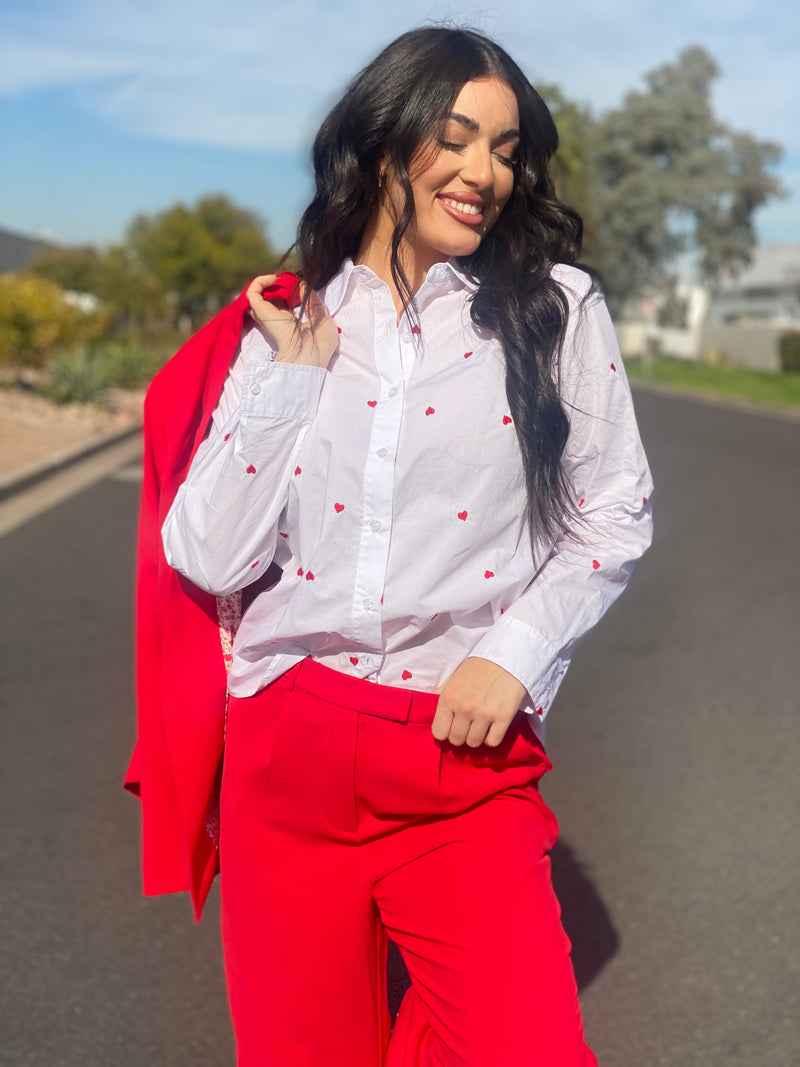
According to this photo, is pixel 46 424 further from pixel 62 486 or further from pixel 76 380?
pixel 62 486

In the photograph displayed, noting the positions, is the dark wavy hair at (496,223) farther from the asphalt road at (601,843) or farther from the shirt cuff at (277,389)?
the asphalt road at (601,843)

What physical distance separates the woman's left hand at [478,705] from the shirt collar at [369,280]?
1.93ft

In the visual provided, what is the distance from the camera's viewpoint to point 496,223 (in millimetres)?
1976

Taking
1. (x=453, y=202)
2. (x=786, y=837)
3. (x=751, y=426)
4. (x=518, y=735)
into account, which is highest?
(x=453, y=202)

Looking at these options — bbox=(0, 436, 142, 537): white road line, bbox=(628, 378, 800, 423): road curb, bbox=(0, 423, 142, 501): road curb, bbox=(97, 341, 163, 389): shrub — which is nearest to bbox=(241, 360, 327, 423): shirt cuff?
bbox=(0, 436, 142, 537): white road line

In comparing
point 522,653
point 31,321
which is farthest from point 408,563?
point 31,321

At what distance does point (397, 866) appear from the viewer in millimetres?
1765

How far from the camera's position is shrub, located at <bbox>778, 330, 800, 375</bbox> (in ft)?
144

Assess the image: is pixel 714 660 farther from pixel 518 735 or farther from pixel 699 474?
pixel 699 474

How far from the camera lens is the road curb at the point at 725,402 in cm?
2516

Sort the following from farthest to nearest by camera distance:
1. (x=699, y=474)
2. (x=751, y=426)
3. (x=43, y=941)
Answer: (x=751, y=426), (x=699, y=474), (x=43, y=941)

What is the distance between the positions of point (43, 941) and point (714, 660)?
144 inches

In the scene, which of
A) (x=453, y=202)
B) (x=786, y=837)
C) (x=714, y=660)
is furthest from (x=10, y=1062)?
(x=714, y=660)

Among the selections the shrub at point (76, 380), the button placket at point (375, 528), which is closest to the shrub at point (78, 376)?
the shrub at point (76, 380)
